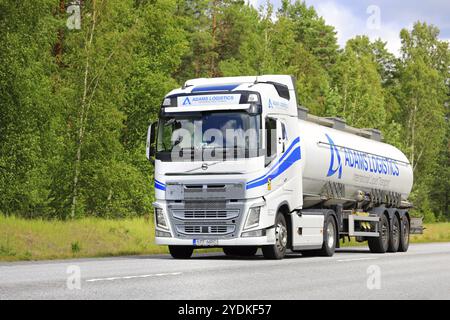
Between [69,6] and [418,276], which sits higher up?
[69,6]

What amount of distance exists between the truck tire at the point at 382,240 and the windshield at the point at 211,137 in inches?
350

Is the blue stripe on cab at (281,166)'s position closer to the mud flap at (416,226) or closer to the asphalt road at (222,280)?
the asphalt road at (222,280)

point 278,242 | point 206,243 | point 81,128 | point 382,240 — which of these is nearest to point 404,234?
point 382,240

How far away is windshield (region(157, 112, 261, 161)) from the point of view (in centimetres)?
2045

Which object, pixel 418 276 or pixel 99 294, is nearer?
pixel 99 294

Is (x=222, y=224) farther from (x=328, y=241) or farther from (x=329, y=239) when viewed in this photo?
(x=329, y=239)

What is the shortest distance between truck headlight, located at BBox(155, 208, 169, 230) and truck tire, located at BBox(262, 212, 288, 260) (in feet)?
7.25

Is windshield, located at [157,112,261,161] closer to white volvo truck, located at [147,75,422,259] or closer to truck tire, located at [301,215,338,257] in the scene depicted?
white volvo truck, located at [147,75,422,259]

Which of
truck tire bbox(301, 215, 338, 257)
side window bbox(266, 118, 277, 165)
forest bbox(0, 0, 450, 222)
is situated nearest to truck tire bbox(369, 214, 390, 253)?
truck tire bbox(301, 215, 338, 257)

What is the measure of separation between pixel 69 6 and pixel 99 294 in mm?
33557

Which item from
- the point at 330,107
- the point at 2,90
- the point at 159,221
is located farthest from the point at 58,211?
the point at 330,107

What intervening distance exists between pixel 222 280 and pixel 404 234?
17.2 m
